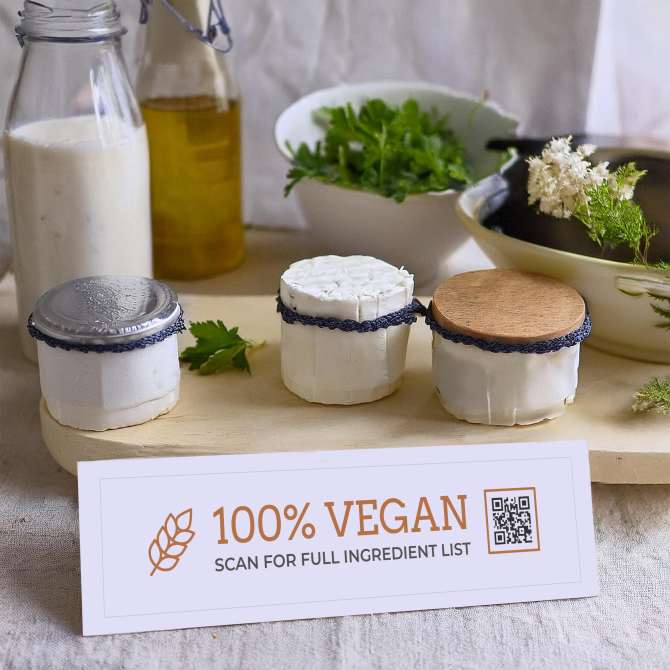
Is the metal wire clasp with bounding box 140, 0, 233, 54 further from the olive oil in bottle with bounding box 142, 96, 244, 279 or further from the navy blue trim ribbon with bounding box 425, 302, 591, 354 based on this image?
the navy blue trim ribbon with bounding box 425, 302, 591, 354

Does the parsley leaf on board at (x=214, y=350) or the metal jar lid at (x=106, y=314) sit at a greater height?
the metal jar lid at (x=106, y=314)

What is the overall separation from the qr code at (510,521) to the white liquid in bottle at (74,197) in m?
0.44

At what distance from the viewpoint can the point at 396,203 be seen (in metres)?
1.01

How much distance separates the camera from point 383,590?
0.67 m

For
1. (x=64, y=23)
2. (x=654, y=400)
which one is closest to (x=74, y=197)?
(x=64, y=23)

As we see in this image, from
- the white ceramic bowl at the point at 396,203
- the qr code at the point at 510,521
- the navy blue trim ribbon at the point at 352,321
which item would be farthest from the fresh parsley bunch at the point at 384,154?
the qr code at the point at 510,521

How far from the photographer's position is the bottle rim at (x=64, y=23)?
2.75 feet

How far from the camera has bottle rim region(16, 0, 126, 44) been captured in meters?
0.84

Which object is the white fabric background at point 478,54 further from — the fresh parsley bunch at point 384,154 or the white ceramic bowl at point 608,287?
the white ceramic bowl at point 608,287

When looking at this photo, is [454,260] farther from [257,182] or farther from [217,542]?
[217,542]

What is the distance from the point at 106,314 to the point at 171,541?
184mm

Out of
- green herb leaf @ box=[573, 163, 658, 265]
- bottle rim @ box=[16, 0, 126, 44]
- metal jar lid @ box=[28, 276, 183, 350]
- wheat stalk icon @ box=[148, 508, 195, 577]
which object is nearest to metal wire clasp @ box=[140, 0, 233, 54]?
bottle rim @ box=[16, 0, 126, 44]

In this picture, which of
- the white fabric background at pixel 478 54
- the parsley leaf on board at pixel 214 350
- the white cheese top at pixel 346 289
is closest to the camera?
the white cheese top at pixel 346 289

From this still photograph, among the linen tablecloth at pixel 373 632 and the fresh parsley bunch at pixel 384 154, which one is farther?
the fresh parsley bunch at pixel 384 154
